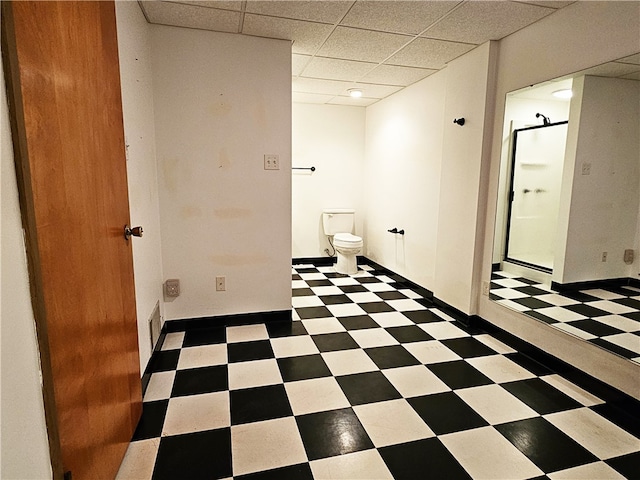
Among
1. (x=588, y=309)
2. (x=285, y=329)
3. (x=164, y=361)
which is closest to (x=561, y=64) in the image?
(x=588, y=309)

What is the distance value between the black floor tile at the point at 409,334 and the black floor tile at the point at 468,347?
138 mm

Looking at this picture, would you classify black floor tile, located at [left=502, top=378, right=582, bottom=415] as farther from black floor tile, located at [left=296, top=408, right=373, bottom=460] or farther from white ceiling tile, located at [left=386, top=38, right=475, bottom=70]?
white ceiling tile, located at [left=386, top=38, right=475, bottom=70]

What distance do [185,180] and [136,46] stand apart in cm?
86

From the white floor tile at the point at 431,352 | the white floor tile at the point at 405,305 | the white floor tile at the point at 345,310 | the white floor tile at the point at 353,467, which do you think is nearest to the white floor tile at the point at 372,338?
the white floor tile at the point at 431,352

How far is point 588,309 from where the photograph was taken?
2021 mm

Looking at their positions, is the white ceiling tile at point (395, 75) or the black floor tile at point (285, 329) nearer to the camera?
the black floor tile at point (285, 329)

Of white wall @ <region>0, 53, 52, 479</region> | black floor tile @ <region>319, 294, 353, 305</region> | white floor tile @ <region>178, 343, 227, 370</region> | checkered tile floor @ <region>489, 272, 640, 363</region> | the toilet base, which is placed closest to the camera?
white wall @ <region>0, 53, 52, 479</region>

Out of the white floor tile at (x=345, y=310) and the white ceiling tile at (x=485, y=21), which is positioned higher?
the white ceiling tile at (x=485, y=21)

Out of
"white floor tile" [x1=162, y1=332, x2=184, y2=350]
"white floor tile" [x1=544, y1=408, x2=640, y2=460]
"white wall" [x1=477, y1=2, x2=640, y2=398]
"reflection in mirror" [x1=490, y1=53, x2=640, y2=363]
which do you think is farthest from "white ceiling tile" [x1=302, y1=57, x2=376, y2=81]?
"white floor tile" [x1=544, y1=408, x2=640, y2=460]

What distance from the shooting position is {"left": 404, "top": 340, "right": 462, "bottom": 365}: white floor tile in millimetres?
2242

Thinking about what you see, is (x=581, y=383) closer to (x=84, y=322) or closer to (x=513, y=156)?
(x=513, y=156)

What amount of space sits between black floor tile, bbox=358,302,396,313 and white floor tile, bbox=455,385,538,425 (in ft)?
3.92

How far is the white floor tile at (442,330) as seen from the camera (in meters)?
2.59

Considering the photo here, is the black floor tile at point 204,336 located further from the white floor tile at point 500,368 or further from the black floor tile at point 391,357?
the white floor tile at point 500,368
